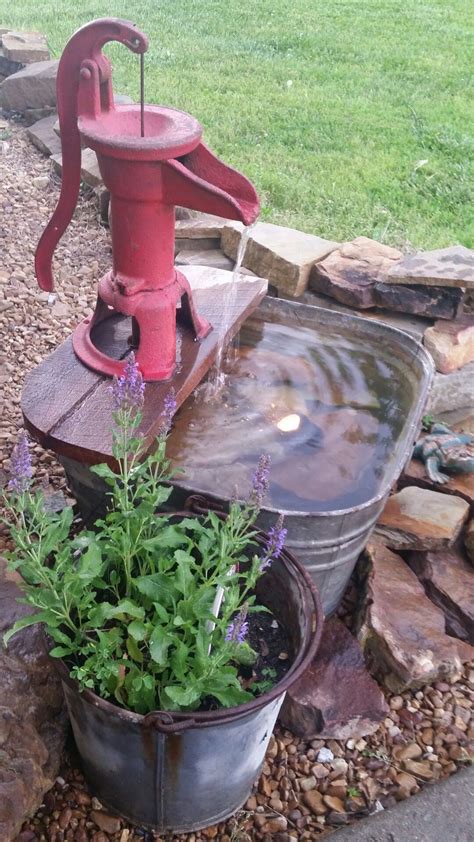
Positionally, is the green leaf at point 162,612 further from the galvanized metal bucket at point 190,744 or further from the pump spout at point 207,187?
the pump spout at point 207,187

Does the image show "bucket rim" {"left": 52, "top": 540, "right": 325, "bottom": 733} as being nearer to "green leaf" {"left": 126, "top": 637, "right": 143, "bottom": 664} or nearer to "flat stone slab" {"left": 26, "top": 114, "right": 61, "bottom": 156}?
"green leaf" {"left": 126, "top": 637, "right": 143, "bottom": 664}

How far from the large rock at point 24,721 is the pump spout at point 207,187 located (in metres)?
1.13

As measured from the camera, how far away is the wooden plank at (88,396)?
188 centimetres

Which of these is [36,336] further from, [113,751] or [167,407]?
[113,751]

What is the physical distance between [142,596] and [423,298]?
1.96 m

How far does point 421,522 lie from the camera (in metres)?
2.54

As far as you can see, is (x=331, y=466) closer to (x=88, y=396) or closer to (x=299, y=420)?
(x=299, y=420)

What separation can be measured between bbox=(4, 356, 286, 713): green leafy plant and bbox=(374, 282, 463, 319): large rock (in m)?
1.69

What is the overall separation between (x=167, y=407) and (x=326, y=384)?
102 cm

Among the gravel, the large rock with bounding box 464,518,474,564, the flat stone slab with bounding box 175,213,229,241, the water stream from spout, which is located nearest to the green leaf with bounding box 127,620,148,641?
the gravel

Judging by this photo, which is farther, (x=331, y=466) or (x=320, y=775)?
(x=331, y=466)

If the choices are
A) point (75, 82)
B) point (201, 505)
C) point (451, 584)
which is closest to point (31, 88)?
point (75, 82)

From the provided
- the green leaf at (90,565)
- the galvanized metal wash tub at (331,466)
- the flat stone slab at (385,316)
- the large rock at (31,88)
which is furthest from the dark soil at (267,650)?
the large rock at (31,88)

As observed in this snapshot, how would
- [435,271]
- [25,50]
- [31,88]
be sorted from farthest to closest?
[25,50] < [31,88] < [435,271]
